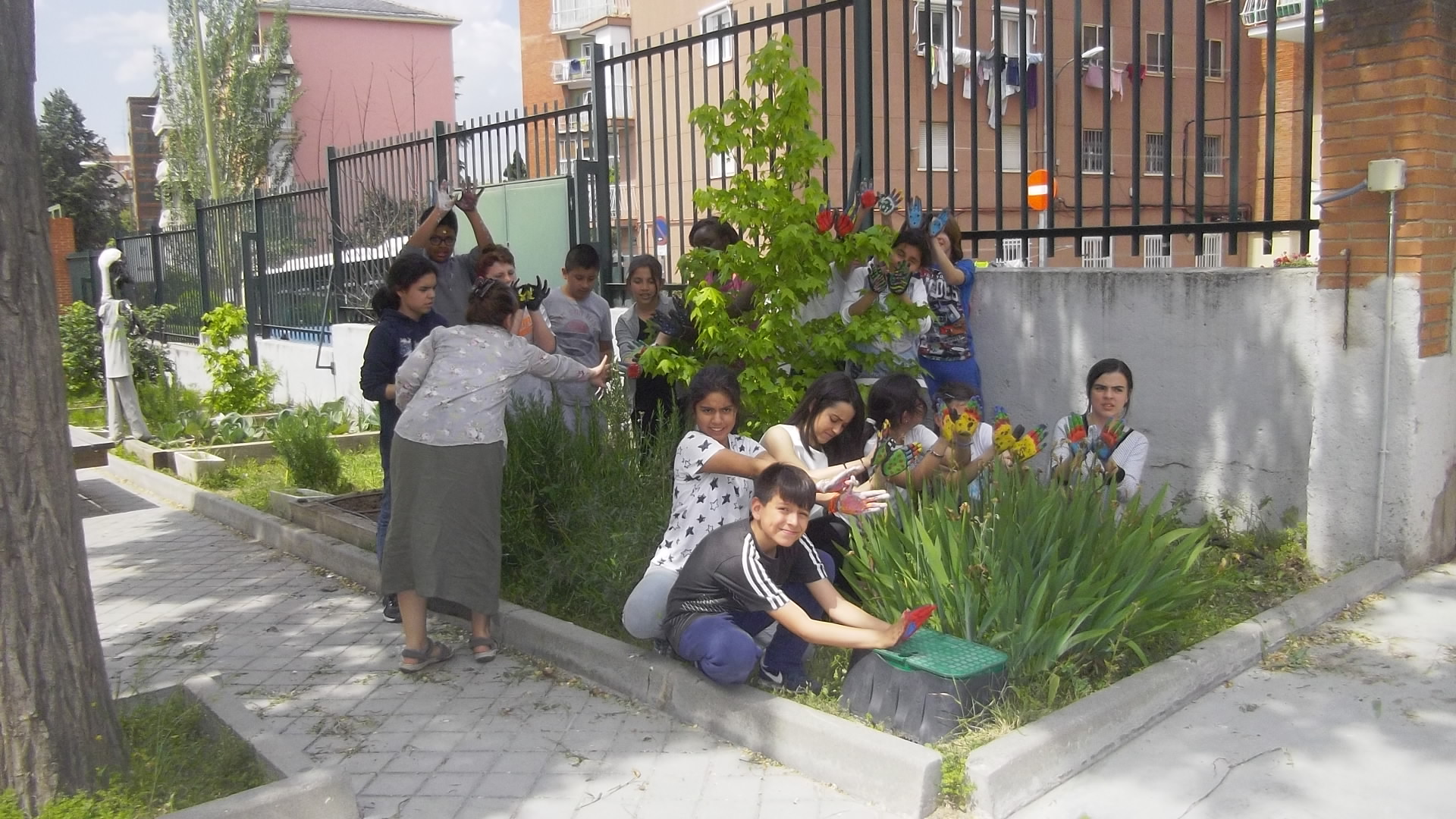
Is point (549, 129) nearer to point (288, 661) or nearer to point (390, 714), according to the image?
point (288, 661)

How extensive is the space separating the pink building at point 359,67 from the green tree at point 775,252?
1428 inches

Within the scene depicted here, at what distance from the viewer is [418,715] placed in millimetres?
4711

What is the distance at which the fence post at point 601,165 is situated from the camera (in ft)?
30.5

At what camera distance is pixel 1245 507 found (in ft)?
19.5

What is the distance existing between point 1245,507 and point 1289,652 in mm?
1376

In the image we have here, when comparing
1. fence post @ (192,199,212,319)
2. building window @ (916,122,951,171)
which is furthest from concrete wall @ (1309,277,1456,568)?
fence post @ (192,199,212,319)

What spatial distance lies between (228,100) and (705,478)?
38010 millimetres

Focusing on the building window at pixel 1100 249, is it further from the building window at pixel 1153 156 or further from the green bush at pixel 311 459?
the green bush at pixel 311 459

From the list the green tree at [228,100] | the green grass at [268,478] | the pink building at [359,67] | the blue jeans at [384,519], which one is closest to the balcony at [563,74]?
the pink building at [359,67]

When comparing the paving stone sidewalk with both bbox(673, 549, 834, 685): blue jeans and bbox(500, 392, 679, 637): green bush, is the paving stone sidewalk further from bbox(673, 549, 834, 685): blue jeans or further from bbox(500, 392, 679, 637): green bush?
bbox(500, 392, 679, 637): green bush

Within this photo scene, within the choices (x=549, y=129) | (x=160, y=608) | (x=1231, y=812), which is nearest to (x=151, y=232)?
(x=549, y=129)

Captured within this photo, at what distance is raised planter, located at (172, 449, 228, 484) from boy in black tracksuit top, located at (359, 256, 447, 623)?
4.90 m

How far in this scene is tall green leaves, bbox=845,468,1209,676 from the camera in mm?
4168

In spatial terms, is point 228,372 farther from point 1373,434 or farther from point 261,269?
point 1373,434
